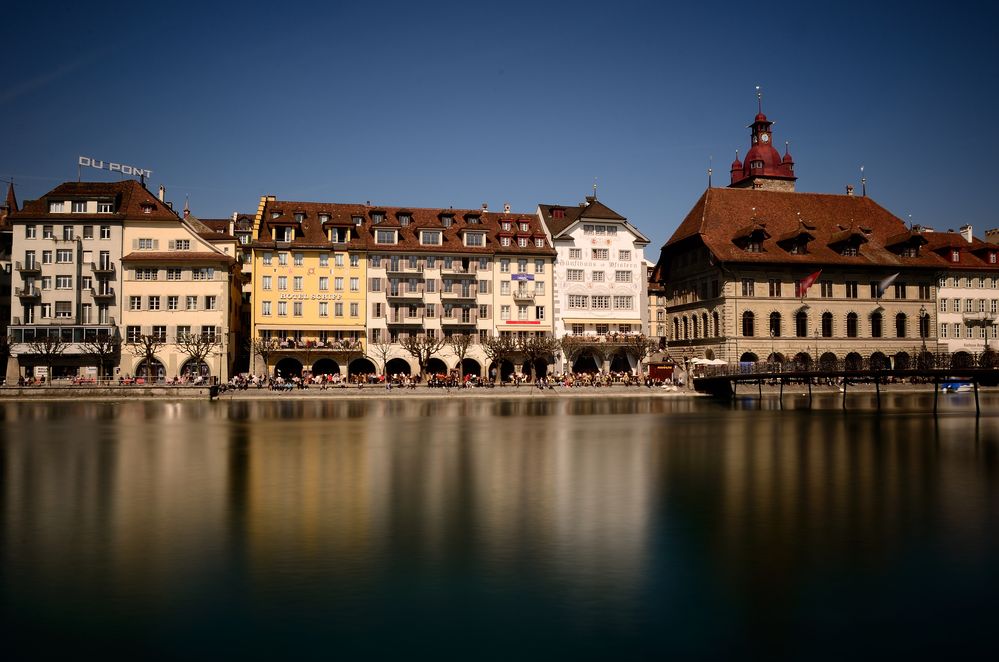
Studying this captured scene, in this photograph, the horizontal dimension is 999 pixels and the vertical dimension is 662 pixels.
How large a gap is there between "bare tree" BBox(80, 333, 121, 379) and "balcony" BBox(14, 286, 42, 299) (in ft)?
18.5

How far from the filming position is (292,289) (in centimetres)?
7844

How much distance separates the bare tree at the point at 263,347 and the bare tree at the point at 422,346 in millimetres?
10564

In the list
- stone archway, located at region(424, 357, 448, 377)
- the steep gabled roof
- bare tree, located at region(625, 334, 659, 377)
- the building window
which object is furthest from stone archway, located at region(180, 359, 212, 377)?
the building window

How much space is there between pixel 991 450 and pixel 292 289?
183 feet

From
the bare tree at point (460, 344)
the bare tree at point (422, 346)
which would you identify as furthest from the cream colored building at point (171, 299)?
the bare tree at point (460, 344)

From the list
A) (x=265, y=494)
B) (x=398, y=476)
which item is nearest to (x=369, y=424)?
(x=398, y=476)

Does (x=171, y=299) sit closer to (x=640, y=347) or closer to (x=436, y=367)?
(x=436, y=367)

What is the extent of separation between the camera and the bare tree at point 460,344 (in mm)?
79438

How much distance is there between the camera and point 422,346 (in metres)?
78.7

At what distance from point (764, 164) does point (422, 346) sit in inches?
2290

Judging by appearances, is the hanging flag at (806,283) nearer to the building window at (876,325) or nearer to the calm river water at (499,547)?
the building window at (876,325)

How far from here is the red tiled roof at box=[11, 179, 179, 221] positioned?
76.1 m

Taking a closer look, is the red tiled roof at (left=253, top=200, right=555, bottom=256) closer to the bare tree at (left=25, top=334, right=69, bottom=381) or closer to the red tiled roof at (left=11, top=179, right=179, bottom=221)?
the red tiled roof at (left=11, top=179, right=179, bottom=221)

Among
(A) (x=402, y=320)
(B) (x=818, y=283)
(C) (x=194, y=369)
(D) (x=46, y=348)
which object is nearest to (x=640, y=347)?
(B) (x=818, y=283)
